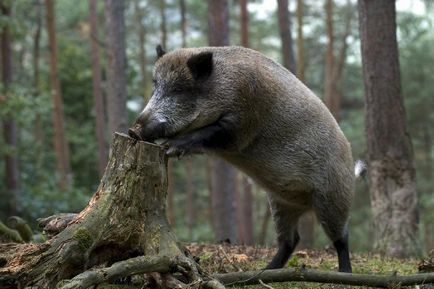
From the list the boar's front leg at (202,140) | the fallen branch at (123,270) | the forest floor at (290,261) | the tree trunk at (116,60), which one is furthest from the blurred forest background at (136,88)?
the fallen branch at (123,270)

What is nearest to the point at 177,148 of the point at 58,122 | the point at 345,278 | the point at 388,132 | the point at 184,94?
the point at 184,94

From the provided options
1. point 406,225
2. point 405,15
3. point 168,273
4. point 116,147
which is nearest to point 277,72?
point 116,147

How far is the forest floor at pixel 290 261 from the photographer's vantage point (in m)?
5.61

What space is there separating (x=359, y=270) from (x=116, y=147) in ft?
10.5

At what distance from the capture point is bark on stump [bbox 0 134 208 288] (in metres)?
3.98

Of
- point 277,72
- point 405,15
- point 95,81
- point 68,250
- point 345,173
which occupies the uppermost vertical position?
point 405,15

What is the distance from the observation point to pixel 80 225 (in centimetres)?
417

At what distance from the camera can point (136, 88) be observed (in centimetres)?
2519

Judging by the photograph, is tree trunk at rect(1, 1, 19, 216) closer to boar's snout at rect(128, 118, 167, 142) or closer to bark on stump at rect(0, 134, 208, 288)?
boar's snout at rect(128, 118, 167, 142)

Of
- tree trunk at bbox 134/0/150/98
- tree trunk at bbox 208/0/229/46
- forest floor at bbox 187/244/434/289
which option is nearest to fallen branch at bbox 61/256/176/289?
forest floor at bbox 187/244/434/289

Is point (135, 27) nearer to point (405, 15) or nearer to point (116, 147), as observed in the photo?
point (405, 15)

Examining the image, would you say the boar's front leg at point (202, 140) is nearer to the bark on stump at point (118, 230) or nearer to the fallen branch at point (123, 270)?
the bark on stump at point (118, 230)

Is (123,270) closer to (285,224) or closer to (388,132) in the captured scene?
(285,224)

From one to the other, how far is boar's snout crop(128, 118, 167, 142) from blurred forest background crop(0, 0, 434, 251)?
537cm
